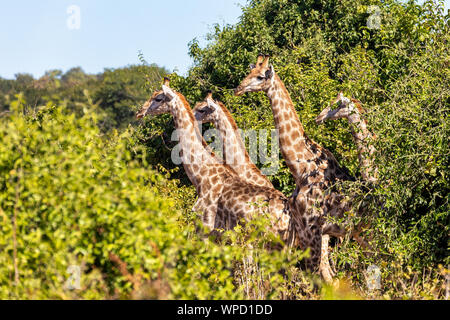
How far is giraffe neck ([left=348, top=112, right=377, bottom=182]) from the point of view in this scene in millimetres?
8133

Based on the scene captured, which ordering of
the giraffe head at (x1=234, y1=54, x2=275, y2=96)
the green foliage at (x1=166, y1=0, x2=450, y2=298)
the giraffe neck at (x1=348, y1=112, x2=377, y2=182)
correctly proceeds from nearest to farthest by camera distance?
the green foliage at (x1=166, y1=0, x2=450, y2=298) < the giraffe neck at (x1=348, y1=112, x2=377, y2=182) < the giraffe head at (x1=234, y1=54, x2=275, y2=96)

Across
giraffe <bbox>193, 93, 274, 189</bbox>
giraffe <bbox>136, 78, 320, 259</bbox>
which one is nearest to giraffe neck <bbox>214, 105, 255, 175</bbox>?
giraffe <bbox>193, 93, 274, 189</bbox>

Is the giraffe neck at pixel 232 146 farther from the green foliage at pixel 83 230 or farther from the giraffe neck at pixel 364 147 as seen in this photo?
the green foliage at pixel 83 230

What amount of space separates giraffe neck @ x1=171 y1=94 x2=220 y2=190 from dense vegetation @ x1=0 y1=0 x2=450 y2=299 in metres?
1.80

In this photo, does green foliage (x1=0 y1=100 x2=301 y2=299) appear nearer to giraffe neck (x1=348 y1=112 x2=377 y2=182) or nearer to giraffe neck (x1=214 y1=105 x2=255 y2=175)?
giraffe neck (x1=348 y1=112 x2=377 y2=182)

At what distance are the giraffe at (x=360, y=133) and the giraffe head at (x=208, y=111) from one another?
2020 mm

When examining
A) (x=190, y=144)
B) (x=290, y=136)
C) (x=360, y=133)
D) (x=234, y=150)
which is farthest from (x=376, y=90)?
(x=190, y=144)

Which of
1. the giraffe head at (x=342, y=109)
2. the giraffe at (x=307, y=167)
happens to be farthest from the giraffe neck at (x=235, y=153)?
the giraffe head at (x=342, y=109)

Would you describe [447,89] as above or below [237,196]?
above

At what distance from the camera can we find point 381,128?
8.16m

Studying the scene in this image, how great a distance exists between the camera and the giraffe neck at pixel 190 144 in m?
10.8

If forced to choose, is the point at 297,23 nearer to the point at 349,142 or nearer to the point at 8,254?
the point at 349,142
